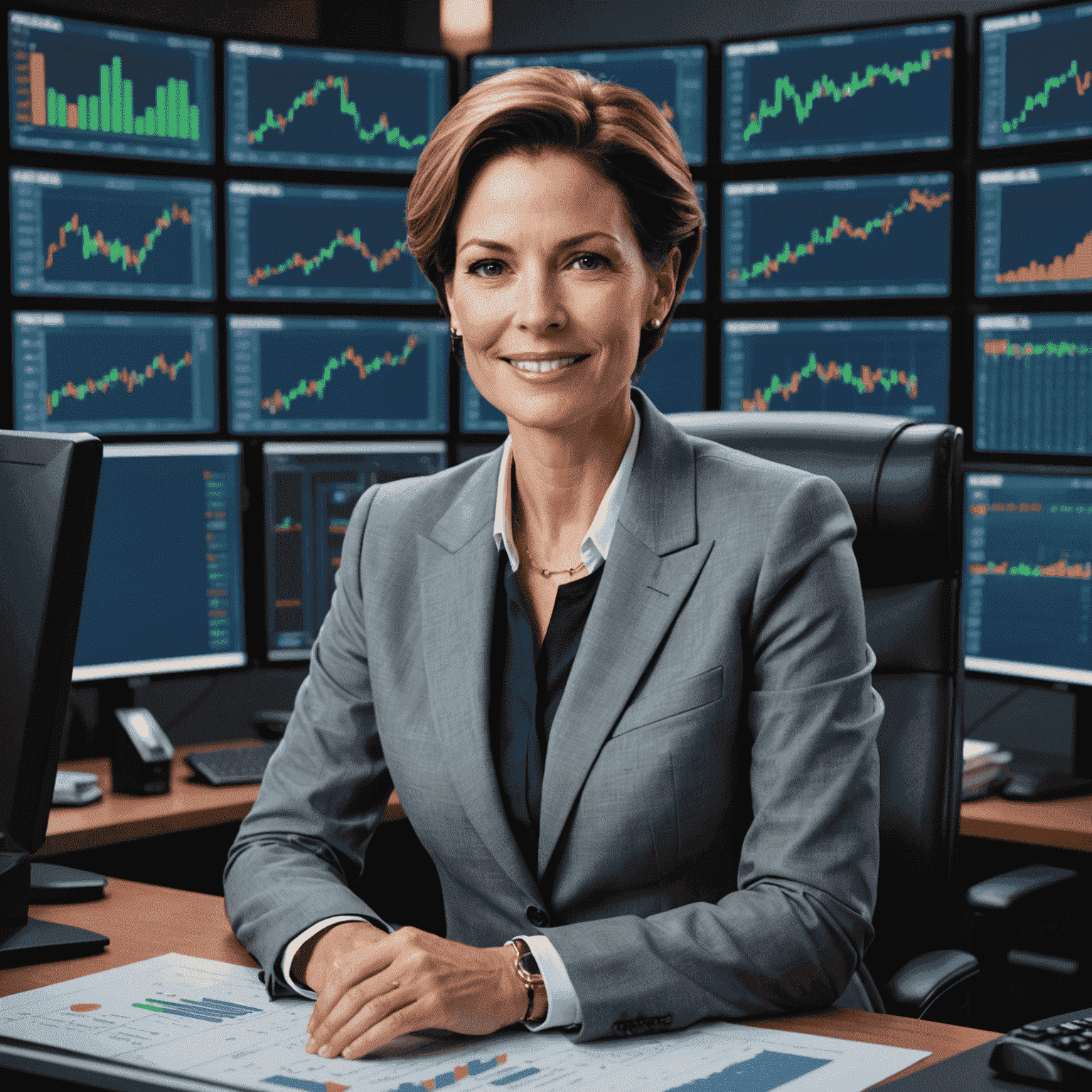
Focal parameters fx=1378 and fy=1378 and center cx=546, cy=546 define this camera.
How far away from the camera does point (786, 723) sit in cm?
117

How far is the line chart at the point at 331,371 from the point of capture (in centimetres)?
247

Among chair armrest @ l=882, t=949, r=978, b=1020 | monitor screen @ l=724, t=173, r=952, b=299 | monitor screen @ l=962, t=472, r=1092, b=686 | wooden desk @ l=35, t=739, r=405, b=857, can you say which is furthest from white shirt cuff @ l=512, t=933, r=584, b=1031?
monitor screen @ l=724, t=173, r=952, b=299

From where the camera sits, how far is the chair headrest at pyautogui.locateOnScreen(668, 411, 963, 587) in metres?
1.62

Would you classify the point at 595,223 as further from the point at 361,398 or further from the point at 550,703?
the point at 361,398

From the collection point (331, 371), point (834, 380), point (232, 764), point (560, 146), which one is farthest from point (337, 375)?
point (560, 146)

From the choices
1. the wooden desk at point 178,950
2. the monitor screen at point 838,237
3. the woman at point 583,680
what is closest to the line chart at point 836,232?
the monitor screen at point 838,237

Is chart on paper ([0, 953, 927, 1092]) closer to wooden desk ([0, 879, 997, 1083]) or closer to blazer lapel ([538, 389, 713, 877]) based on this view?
wooden desk ([0, 879, 997, 1083])

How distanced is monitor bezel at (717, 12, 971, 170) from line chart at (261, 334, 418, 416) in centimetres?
71

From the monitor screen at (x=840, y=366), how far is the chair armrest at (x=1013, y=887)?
93 cm

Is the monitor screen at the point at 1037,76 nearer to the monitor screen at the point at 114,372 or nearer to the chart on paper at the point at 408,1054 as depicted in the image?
the monitor screen at the point at 114,372

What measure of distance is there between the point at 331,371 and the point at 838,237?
3.13 feet

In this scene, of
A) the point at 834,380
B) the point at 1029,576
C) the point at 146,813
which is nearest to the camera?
the point at 146,813

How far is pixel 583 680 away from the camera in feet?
4.05

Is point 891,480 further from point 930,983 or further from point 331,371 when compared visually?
point 331,371
